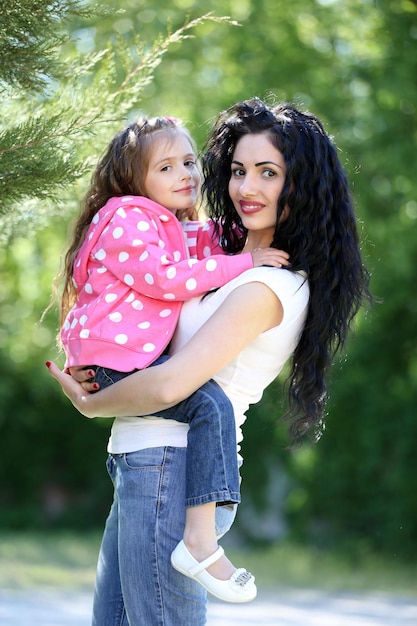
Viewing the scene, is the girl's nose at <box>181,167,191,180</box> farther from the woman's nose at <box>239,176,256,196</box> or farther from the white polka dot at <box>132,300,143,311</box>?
the white polka dot at <box>132,300,143,311</box>

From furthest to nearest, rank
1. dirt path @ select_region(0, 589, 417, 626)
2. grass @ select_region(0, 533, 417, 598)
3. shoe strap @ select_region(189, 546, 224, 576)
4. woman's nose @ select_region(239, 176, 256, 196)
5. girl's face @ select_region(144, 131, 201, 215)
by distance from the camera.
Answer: grass @ select_region(0, 533, 417, 598) < dirt path @ select_region(0, 589, 417, 626) < girl's face @ select_region(144, 131, 201, 215) < woman's nose @ select_region(239, 176, 256, 196) < shoe strap @ select_region(189, 546, 224, 576)

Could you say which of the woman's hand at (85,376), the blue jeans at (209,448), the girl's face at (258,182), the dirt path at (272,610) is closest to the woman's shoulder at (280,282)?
the girl's face at (258,182)

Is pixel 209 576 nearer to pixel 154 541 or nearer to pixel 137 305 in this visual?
pixel 154 541

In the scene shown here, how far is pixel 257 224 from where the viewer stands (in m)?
2.47

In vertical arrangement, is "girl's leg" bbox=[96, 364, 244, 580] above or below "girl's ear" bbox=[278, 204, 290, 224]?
below

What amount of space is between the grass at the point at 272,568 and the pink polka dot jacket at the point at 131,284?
263 inches

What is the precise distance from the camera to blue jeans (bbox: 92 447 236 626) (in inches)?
88.7

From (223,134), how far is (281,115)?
0.19m

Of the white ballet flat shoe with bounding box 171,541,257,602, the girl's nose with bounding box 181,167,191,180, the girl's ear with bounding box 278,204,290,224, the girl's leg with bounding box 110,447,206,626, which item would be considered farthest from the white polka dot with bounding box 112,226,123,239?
the white ballet flat shoe with bounding box 171,541,257,602

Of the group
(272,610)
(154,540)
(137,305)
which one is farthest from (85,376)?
(272,610)

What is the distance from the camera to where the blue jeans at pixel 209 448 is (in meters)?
2.24

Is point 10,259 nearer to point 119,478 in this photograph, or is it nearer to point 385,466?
point 385,466

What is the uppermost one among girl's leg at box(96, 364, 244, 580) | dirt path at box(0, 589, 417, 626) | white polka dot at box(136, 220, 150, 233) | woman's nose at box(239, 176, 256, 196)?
woman's nose at box(239, 176, 256, 196)

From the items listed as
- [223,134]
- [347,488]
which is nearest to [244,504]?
[347,488]
